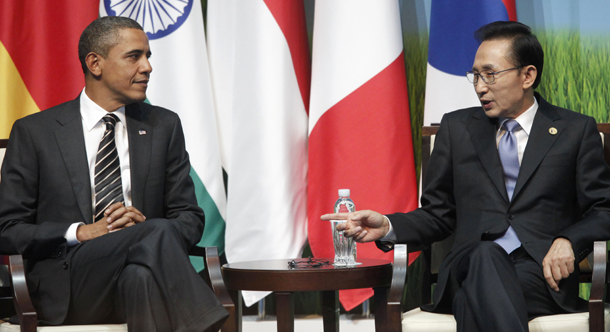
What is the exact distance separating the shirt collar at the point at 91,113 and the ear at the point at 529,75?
5.11 feet

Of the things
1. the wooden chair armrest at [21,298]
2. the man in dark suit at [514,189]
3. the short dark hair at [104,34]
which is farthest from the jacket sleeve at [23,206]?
the man in dark suit at [514,189]

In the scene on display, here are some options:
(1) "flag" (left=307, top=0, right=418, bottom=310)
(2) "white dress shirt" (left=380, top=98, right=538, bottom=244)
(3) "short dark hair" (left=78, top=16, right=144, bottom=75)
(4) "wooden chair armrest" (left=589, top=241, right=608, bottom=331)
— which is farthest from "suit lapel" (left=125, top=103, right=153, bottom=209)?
(4) "wooden chair armrest" (left=589, top=241, right=608, bottom=331)

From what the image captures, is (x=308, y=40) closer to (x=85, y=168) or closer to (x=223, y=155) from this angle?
(x=223, y=155)

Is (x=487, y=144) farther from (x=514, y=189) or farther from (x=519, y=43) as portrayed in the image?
(x=519, y=43)

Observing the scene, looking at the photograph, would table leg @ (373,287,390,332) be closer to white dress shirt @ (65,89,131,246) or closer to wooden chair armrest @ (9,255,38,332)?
white dress shirt @ (65,89,131,246)

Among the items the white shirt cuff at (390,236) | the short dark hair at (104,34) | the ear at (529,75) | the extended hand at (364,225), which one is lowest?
the white shirt cuff at (390,236)

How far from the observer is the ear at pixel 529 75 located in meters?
2.53

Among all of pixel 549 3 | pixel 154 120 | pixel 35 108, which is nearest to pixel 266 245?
pixel 154 120

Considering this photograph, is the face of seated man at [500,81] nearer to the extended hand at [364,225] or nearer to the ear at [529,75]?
the ear at [529,75]

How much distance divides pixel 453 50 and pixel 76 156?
1746mm

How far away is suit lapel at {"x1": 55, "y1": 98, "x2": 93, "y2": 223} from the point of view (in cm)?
241

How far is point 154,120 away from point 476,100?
1.46m

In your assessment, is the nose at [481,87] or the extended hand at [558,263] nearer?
the extended hand at [558,263]

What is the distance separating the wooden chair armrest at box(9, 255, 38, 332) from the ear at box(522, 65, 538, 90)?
6.23 feet
